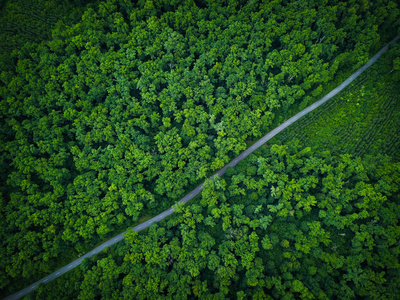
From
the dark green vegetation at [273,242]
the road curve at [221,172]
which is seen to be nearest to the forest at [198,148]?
the dark green vegetation at [273,242]

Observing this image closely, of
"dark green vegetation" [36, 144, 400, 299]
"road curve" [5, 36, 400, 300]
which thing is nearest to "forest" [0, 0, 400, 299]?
"dark green vegetation" [36, 144, 400, 299]

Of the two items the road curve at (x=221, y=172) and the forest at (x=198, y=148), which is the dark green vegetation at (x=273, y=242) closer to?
the forest at (x=198, y=148)

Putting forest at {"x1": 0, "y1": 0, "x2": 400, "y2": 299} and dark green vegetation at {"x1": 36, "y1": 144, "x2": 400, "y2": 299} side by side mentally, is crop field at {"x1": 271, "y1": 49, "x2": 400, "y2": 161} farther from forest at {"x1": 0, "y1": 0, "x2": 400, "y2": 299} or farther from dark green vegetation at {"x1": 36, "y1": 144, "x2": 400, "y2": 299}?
dark green vegetation at {"x1": 36, "y1": 144, "x2": 400, "y2": 299}

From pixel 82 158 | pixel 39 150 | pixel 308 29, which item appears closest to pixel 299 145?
pixel 308 29

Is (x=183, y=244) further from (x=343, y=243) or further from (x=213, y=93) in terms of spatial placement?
(x=213, y=93)

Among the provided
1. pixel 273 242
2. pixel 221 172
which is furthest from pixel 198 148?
pixel 273 242
